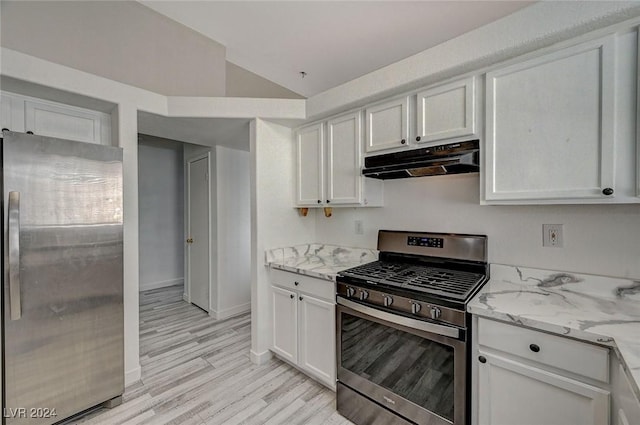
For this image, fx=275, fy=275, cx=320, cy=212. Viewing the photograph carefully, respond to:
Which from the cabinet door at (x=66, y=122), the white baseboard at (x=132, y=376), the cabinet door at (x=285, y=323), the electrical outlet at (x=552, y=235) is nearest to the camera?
the electrical outlet at (x=552, y=235)

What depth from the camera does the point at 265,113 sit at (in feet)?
7.97

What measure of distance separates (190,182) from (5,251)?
2.63 metres

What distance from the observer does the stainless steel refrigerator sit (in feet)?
5.05

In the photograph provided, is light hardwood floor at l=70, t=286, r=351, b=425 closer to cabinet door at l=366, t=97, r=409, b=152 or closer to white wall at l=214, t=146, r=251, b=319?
white wall at l=214, t=146, r=251, b=319

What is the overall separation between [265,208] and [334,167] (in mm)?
733

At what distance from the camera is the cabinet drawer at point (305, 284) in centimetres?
202

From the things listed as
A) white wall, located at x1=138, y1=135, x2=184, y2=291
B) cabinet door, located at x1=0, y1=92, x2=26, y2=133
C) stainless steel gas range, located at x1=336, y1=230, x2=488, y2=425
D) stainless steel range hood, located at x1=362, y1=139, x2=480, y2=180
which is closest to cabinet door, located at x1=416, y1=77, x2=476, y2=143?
stainless steel range hood, located at x1=362, y1=139, x2=480, y2=180

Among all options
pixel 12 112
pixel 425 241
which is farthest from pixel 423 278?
pixel 12 112

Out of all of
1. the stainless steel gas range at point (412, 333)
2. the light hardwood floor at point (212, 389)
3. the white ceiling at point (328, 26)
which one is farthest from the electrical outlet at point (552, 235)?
the white ceiling at point (328, 26)

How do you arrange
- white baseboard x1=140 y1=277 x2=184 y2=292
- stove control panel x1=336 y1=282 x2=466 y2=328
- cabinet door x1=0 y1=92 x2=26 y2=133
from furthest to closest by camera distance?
white baseboard x1=140 y1=277 x2=184 y2=292
cabinet door x1=0 y1=92 x2=26 y2=133
stove control panel x1=336 y1=282 x2=466 y2=328

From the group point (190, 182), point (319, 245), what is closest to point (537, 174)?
point (319, 245)

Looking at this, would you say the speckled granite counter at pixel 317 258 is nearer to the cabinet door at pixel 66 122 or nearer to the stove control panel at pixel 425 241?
the stove control panel at pixel 425 241

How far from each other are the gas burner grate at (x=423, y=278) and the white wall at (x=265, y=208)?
3.03ft

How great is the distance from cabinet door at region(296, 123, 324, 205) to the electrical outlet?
1584mm
